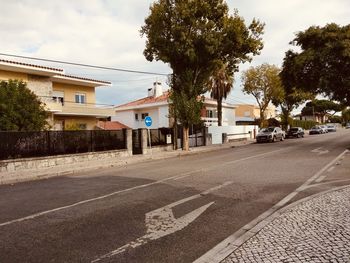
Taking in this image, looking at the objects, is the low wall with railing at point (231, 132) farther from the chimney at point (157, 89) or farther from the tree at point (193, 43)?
the chimney at point (157, 89)

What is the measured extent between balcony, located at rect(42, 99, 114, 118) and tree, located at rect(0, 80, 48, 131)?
7751 mm

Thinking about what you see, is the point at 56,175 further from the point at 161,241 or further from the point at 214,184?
the point at 161,241

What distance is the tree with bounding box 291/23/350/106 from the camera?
2547cm

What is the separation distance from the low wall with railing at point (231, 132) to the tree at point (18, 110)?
63.9 ft

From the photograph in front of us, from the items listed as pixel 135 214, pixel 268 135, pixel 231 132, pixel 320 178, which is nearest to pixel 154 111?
pixel 231 132

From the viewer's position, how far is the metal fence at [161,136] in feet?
83.2

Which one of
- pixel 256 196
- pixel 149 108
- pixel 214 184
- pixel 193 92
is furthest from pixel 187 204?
pixel 149 108

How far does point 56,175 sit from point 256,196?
9.24m

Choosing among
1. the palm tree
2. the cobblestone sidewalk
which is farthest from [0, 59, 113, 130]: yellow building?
the cobblestone sidewalk

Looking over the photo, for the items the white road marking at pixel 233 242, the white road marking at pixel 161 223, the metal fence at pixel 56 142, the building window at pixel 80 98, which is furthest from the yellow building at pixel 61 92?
the white road marking at pixel 233 242

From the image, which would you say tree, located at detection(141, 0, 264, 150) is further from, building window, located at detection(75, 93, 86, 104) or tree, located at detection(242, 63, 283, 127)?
tree, located at detection(242, 63, 283, 127)

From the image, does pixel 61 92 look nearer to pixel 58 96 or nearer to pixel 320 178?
pixel 58 96

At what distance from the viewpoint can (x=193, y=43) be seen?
23531 millimetres

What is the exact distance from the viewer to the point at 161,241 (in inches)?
201
